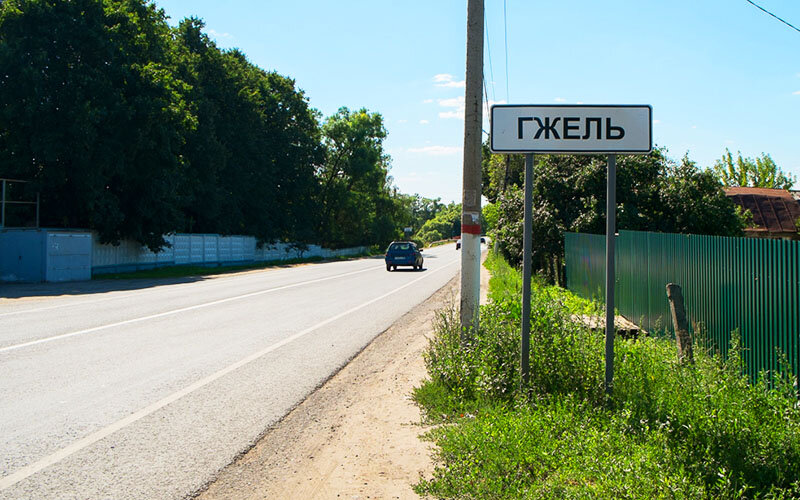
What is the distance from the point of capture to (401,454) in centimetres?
482

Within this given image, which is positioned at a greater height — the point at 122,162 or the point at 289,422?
the point at 122,162

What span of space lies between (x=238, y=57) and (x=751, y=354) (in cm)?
5196

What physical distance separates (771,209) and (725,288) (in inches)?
1474

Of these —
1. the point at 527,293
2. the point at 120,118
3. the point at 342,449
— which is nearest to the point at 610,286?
the point at 527,293

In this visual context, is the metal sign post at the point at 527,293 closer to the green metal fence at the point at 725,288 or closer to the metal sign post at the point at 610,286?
the metal sign post at the point at 610,286

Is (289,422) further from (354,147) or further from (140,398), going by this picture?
(354,147)

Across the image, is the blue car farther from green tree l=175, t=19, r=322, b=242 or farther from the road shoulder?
the road shoulder

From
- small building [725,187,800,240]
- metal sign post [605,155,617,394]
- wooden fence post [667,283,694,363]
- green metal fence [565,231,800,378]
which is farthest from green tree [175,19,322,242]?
metal sign post [605,155,617,394]

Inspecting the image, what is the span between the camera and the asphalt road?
4.45 m

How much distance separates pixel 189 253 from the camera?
1457 inches

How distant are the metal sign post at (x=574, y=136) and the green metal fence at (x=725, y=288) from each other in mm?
1600

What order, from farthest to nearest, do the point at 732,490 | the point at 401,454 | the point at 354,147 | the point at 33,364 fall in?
the point at 354,147
the point at 33,364
the point at 401,454
the point at 732,490

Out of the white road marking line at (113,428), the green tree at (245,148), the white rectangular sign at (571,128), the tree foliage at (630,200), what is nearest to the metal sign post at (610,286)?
the white rectangular sign at (571,128)

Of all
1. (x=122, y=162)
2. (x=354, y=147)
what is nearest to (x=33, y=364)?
(x=122, y=162)
